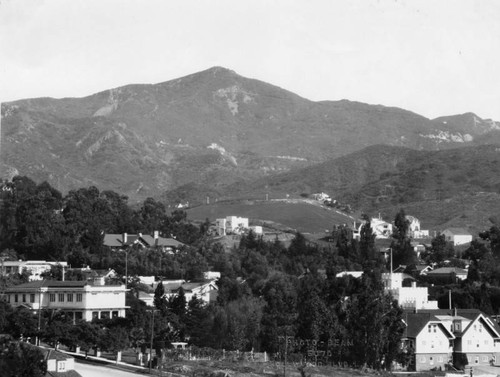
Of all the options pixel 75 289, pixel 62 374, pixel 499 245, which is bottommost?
pixel 62 374

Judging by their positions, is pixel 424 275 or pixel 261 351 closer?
pixel 261 351

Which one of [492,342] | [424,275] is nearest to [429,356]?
[492,342]

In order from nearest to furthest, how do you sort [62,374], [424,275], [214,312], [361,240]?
[62,374], [214,312], [424,275], [361,240]

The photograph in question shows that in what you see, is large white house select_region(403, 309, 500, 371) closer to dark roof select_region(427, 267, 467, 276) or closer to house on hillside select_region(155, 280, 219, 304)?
house on hillside select_region(155, 280, 219, 304)

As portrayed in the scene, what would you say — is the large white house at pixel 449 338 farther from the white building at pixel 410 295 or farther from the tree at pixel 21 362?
the tree at pixel 21 362

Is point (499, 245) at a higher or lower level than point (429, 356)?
higher

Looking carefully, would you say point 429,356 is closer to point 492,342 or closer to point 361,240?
point 492,342

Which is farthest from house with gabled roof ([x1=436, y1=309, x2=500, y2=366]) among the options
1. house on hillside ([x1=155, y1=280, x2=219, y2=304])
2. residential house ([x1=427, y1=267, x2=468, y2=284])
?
residential house ([x1=427, y1=267, x2=468, y2=284])
